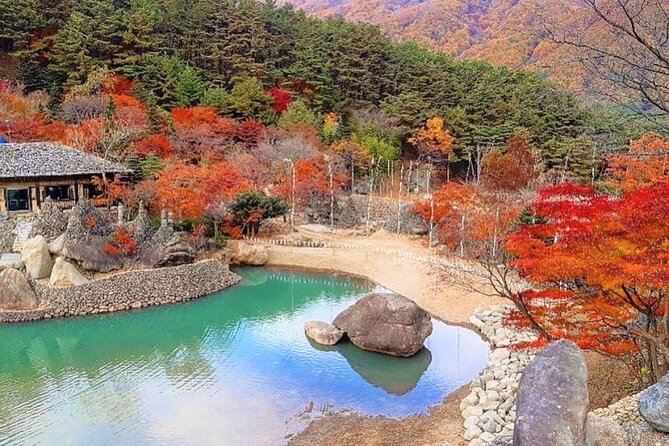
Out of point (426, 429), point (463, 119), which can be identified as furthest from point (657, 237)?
point (463, 119)

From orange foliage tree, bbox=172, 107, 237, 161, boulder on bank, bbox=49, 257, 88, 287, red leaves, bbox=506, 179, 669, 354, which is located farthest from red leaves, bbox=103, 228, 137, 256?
red leaves, bbox=506, 179, 669, 354

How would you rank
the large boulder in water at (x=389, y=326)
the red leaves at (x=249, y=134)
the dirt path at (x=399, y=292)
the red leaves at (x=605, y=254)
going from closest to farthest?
1. the red leaves at (x=605, y=254)
2. the dirt path at (x=399, y=292)
3. the large boulder in water at (x=389, y=326)
4. the red leaves at (x=249, y=134)

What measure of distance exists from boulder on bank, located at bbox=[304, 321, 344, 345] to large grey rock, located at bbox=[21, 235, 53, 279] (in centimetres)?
887

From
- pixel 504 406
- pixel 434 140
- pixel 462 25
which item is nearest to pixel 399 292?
pixel 504 406

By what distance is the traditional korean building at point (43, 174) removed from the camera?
21.2m

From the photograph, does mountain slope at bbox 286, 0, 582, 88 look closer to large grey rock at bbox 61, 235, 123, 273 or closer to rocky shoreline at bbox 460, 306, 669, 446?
rocky shoreline at bbox 460, 306, 669, 446

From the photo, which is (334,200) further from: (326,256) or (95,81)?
(95,81)

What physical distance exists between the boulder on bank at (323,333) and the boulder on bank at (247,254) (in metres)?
8.04

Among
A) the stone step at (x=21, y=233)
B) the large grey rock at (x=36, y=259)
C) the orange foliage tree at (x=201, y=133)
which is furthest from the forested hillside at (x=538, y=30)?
the stone step at (x=21, y=233)

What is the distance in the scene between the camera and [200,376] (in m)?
13.8

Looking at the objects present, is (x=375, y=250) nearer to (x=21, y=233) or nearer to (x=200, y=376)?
(x=200, y=376)

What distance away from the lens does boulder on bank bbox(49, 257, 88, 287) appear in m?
17.9

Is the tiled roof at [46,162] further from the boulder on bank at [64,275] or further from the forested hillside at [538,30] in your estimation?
the forested hillside at [538,30]

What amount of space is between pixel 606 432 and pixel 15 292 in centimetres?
1671
